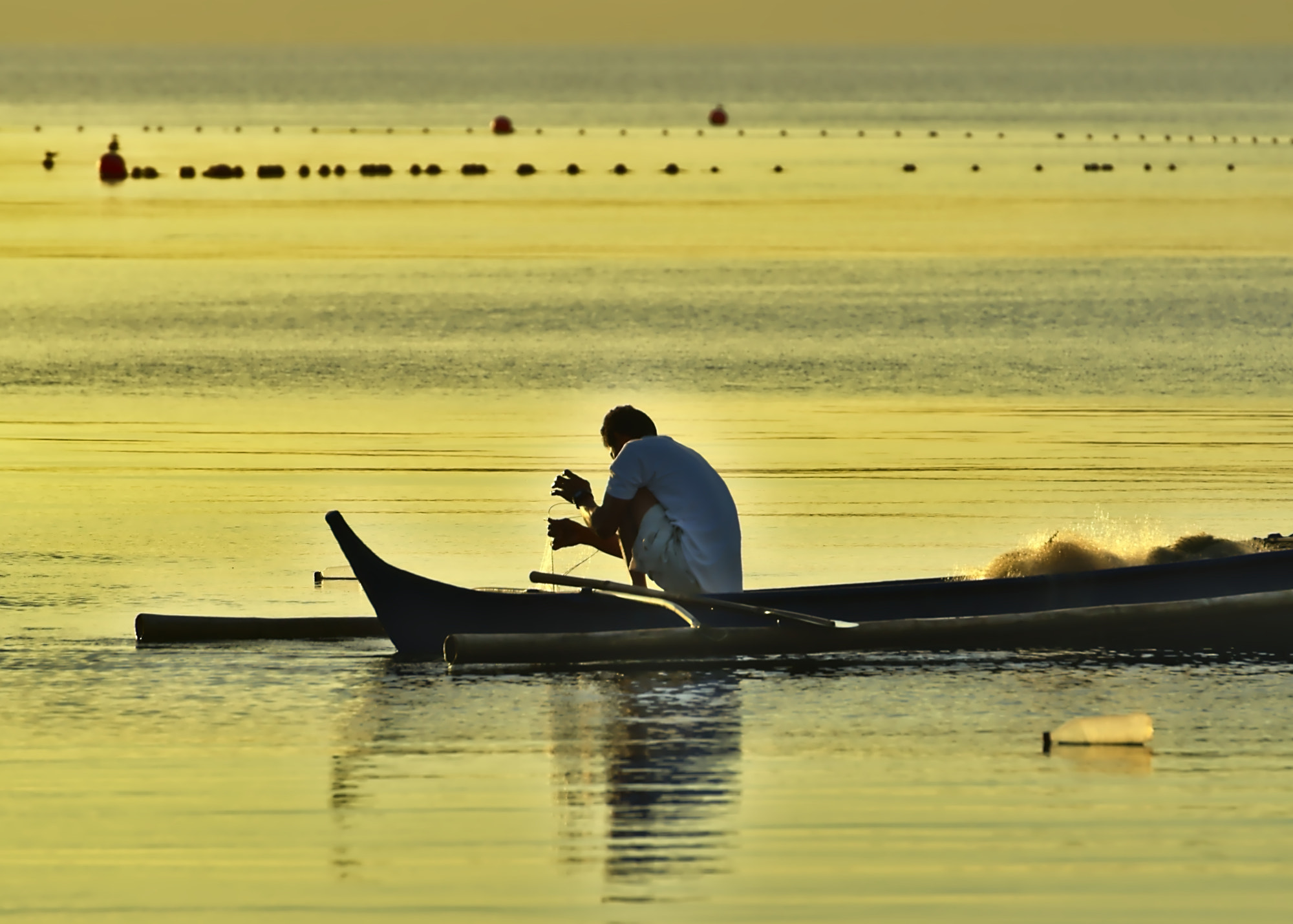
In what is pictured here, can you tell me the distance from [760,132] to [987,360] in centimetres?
10556

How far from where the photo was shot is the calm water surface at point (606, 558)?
10.7 m

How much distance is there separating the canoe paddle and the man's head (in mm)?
875

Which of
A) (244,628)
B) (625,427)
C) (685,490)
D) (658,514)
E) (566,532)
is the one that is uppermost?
(625,427)

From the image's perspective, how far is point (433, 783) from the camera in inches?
479

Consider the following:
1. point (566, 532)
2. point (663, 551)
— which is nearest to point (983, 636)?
point (663, 551)

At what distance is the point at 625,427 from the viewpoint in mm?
15547

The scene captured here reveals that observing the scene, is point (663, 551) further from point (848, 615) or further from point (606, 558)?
point (606, 558)

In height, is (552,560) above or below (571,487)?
below

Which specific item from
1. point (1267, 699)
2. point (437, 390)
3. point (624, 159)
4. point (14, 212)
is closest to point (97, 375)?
point (437, 390)

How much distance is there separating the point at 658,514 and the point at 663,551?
231mm

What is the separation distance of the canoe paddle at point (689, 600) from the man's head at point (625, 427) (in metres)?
0.88

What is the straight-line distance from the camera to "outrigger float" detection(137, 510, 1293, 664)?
49.5ft

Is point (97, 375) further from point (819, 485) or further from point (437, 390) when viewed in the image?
point (819, 485)

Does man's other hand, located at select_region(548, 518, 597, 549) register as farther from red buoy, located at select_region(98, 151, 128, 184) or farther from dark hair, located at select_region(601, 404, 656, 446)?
red buoy, located at select_region(98, 151, 128, 184)
